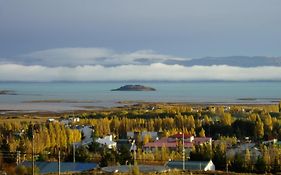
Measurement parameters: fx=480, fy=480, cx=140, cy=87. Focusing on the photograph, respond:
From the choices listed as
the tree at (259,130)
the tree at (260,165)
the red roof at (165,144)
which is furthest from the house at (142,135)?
the tree at (260,165)

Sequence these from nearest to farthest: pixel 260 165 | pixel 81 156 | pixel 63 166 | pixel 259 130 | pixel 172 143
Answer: pixel 260 165 < pixel 63 166 < pixel 81 156 < pixel 172 143 < pixel 259 130

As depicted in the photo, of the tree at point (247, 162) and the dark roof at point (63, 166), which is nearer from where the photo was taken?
the dark roof at point (63, 166)

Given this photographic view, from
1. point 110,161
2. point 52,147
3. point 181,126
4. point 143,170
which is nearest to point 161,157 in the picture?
point 110,161

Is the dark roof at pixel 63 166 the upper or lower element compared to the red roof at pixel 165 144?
upper

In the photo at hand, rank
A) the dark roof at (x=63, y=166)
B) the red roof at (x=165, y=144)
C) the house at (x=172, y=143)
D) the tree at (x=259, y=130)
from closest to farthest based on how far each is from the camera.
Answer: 1. the dark roof at (x=63, y=166)
2. the house at (x=172, y=143)
3. the red roof at (x=165, y=144)
4. the tree at (x=259, y=130)

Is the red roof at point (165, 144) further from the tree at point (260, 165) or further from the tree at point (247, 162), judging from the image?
the tree at point (260, 165)

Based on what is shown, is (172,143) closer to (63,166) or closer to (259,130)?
(259,130)

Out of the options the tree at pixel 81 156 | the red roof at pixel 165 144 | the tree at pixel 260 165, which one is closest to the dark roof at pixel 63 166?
the tree at pixel 81 156

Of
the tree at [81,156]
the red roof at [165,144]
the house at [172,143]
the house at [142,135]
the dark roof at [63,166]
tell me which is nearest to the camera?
the dark roof at [63,166]

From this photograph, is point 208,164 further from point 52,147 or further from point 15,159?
point 52,147

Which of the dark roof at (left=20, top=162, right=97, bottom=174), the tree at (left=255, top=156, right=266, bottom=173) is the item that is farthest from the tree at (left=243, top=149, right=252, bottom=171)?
the dark roof at (left=20, top=162, right=97, bottom=174)

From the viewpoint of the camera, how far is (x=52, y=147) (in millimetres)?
17250

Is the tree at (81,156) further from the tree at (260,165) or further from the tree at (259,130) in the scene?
the tree at (259,130)

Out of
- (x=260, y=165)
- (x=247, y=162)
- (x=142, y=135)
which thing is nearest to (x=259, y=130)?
(x=142, y=135)
